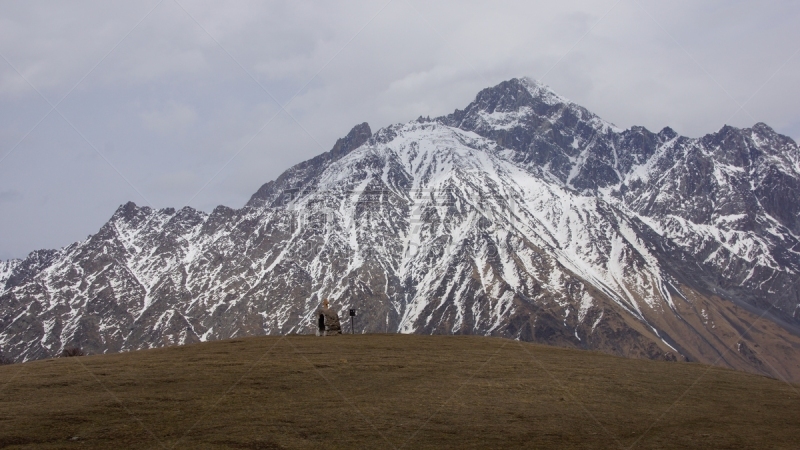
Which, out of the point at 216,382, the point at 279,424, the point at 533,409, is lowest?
the point at 533,409

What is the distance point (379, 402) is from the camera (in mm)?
31719

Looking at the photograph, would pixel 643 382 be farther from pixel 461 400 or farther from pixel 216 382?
pixel 216 382

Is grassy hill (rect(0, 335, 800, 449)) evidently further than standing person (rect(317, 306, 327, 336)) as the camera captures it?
No

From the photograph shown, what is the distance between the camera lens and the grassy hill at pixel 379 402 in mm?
26875

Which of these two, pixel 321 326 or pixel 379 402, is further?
pixel 321 326

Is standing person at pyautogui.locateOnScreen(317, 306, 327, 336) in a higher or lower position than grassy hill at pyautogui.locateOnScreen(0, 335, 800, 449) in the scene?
higher

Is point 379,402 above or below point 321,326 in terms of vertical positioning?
below

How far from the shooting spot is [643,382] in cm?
3931

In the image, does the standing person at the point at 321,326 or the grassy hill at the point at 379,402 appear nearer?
the grassy hill at the point at 379,402

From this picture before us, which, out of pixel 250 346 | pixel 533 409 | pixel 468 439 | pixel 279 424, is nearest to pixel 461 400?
pixel 533 409

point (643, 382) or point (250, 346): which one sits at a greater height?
point (250, 346)

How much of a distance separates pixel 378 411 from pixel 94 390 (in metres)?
12.0

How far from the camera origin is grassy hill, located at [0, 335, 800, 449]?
26875mm

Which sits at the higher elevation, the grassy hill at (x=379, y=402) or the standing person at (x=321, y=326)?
the standing person at (x=321, y=326)
